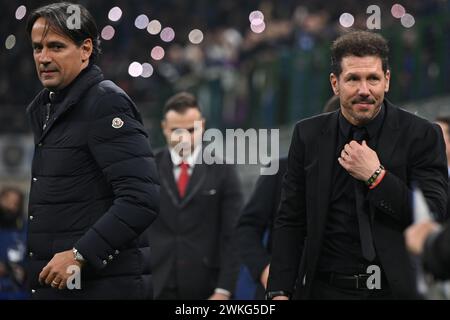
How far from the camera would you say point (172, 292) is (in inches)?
301

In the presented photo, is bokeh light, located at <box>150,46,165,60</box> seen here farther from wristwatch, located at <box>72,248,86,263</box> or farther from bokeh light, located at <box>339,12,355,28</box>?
wristwatch, located at <box>72,248,86,263</box>

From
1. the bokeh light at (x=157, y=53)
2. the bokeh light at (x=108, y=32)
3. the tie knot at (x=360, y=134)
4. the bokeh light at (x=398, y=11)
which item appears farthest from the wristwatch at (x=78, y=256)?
the bokeh light at (x=108, y=32)

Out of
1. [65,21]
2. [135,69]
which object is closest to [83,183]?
[65,21]

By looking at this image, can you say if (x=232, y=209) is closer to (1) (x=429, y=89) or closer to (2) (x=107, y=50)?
(1) (x=429, y=89)

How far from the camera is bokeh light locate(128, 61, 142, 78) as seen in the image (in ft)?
71.3

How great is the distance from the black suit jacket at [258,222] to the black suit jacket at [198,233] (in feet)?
2.80

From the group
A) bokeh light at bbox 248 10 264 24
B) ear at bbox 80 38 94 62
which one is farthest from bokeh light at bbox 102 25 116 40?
ear at bbox 80 38 94 62

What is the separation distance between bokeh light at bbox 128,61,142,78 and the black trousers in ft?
54.7

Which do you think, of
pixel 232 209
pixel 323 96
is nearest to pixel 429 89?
pixel 323 96

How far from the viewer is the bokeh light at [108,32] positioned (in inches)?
920

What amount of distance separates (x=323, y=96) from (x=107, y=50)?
1053 cm

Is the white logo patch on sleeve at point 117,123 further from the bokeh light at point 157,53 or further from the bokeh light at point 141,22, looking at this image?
the bokeh light at point 141,22

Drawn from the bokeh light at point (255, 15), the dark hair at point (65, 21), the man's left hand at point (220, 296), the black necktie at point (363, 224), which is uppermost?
the bokeh light at point (255, 15)

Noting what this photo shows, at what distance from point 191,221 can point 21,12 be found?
57.2 ft
